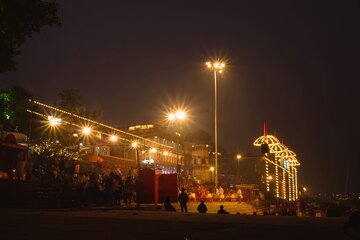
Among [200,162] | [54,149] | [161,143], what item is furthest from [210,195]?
[200,162]

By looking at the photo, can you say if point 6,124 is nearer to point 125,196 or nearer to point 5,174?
point 5,174

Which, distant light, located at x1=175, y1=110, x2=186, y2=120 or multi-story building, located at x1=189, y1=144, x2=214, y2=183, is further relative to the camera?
Answer: multi-story building, located at x1=189, y1=144, x2=214, y2=183

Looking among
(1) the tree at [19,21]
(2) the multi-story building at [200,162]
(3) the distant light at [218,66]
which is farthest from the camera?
(2) the multi-story building at [200,162]

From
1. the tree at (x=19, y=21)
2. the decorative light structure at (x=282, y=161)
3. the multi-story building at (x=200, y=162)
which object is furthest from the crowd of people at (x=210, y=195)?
the multi-story building at (x=200, y=162)

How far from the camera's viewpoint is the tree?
14.6 metres

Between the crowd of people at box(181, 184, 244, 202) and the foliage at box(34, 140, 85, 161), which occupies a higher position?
the foliage at box(34, 140, 85, 161)

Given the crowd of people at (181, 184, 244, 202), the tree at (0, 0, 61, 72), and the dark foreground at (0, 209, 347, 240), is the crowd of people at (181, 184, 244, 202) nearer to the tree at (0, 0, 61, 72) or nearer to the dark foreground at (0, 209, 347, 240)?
the tree at (0, 0, 61, 72)

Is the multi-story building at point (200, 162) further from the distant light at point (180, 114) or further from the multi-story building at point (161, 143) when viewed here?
the distant light at point (180, 114)

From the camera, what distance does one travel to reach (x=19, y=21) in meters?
15.2

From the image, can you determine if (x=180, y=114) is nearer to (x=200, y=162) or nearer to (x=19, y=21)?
(x=19, y=21)

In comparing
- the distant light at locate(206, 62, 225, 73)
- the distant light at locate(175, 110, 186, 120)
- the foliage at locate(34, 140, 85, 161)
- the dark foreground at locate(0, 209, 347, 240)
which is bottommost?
the dark foreground at locate(0, 209, 347, 240)

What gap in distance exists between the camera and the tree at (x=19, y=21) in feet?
48.1

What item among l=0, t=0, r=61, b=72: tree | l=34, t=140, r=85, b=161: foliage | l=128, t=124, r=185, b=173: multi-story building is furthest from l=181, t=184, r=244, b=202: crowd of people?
l=128, t=124, r=185, b=173: multi-story building

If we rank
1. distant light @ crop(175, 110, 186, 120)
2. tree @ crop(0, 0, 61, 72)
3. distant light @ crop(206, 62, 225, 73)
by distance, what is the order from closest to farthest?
tree @ crop(0, 0, 61, 72) < distant light @ crop(175, 110, 186, 120) < distant light @ crop(206, 62, 225, 73)
